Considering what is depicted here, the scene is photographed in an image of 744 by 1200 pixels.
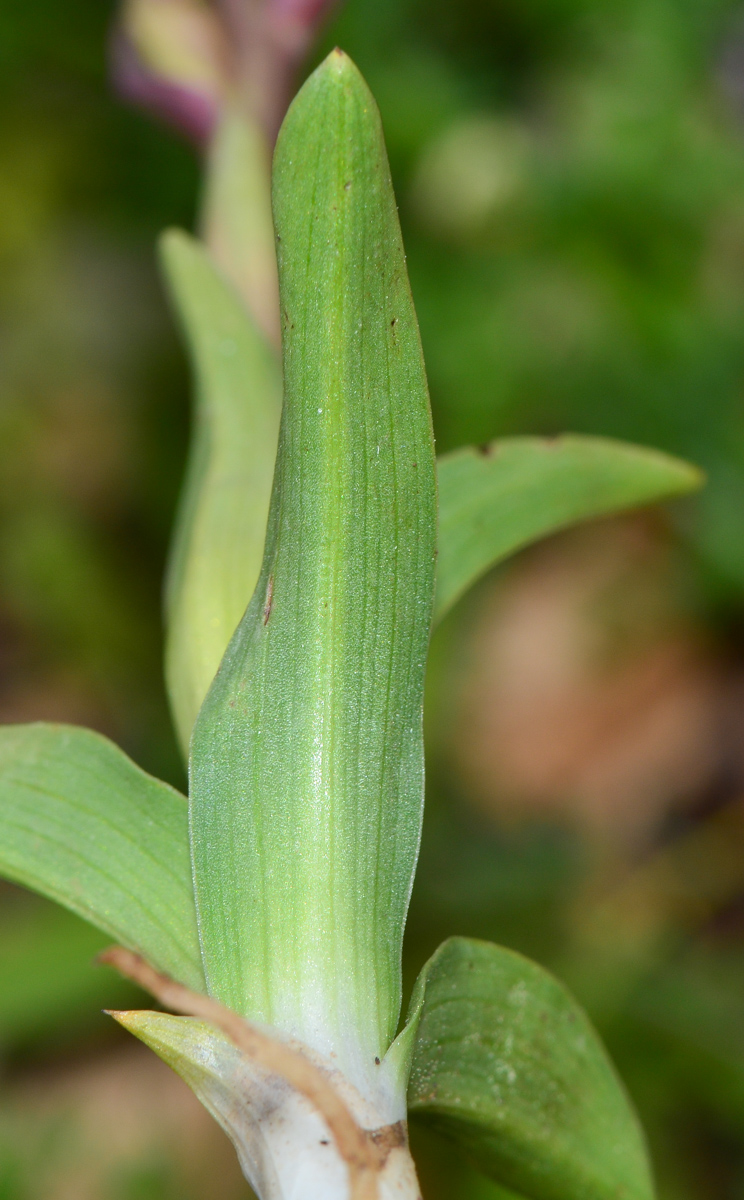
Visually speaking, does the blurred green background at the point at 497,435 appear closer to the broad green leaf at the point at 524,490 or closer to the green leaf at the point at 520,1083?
the green leaf at the point at 520,1083

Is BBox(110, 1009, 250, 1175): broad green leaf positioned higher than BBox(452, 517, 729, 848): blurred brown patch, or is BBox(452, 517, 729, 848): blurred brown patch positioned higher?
BBox(452, 517, 729, 848): blurred brown patch

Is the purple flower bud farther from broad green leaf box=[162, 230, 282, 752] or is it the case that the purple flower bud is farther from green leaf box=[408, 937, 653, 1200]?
green leaf box=[408, 937, 653, 1200]

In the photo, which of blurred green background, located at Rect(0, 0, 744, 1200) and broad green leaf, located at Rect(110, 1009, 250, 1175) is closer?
broad green leaf, located at Rect(110, 1009, 250, 1175)

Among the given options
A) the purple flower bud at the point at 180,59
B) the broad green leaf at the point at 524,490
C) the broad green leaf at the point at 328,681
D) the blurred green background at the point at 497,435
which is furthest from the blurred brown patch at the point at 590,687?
the broad green leaf at the point at 328,681

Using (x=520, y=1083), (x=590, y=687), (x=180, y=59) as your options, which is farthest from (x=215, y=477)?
(x=590, y=687)

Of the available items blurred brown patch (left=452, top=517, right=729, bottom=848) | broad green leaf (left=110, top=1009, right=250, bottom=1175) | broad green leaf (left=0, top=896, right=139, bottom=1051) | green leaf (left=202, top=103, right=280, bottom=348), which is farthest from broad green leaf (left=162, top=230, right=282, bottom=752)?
blurred brown patch (left=452, top=517, right=729, bottom=848)

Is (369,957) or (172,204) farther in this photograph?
(172,204)

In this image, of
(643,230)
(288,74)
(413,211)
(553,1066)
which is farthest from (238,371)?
(643,230)

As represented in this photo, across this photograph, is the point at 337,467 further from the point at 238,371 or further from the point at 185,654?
the point at 238,371
